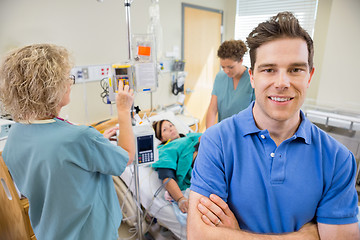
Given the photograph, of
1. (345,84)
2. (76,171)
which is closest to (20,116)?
(76,171)

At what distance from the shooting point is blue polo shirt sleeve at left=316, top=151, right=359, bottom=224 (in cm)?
79

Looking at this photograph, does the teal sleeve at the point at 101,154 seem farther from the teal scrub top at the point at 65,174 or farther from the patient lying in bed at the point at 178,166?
the patient lying in bed at the point at 178,166

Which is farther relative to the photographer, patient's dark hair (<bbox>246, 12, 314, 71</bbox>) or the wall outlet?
the wall outlet

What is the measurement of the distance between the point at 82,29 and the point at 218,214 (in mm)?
1991

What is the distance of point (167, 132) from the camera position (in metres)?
2.24

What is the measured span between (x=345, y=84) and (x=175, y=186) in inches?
102

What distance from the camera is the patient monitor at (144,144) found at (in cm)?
145

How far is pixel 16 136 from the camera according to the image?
0.90 metres

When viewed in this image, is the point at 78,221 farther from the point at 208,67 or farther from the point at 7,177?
the point at 208,67

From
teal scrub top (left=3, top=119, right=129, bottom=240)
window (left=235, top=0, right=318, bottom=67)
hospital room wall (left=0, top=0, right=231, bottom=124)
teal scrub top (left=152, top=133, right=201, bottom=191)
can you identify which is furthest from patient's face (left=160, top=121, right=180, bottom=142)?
window (left=235, top=0, right=318, bottom=67)

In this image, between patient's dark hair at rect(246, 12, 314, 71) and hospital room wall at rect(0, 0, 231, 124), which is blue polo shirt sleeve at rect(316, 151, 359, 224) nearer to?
patient's dark hair at rect(246, 12, 314, 71)

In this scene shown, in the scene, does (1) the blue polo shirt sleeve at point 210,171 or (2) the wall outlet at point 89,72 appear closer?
(1) the blue polo shirt sleeve at point 210,171

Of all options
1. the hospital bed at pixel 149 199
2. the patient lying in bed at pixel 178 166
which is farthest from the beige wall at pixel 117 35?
the patient lying in bed at pixel 178 166

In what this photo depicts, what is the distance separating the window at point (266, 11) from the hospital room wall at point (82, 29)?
135 centimetres
